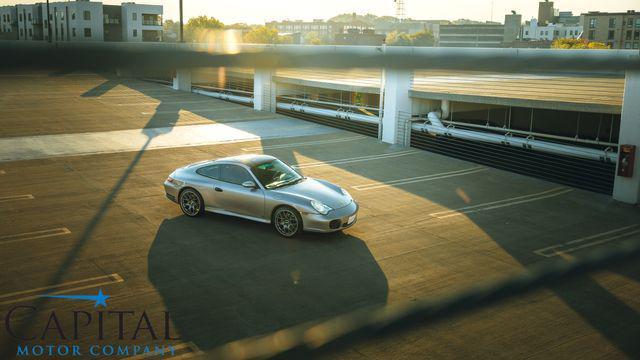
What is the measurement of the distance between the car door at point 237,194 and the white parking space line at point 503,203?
14.0 ft

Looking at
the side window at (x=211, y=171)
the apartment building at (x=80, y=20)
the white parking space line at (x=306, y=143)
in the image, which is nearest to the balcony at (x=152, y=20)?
the apartment building at (x=80, y=20)

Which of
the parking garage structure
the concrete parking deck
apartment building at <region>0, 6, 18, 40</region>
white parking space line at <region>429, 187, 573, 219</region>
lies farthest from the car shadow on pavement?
apartment building at <region>0, 6, 18, 40</region>

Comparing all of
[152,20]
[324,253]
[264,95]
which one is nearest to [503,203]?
[324,253]

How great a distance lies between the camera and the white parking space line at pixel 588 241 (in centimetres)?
1159

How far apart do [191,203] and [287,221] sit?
2.40 meters

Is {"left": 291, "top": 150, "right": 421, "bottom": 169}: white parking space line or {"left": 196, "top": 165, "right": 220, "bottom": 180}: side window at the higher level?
{"left": 196, "top": 165, "right": 220, "bottom": 180}: side window

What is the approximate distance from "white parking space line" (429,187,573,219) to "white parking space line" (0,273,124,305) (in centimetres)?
728

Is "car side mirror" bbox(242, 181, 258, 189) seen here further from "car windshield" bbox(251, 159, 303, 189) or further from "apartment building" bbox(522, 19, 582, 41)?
"apartment building" bbox(522, 19, 582, 41)

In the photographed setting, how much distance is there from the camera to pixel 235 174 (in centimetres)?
1240

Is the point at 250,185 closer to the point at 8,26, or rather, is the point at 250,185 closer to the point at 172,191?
the point at 172,191

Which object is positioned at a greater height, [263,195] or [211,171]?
[211,171]

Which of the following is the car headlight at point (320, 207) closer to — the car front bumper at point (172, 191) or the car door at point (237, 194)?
the car door at point (237, 194)

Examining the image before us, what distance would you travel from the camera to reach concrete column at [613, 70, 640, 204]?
50.8 feet

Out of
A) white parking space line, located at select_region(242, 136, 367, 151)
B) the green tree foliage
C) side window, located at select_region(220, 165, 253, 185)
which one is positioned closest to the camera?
side window, located at select_region(220, 165, 253, 185)
